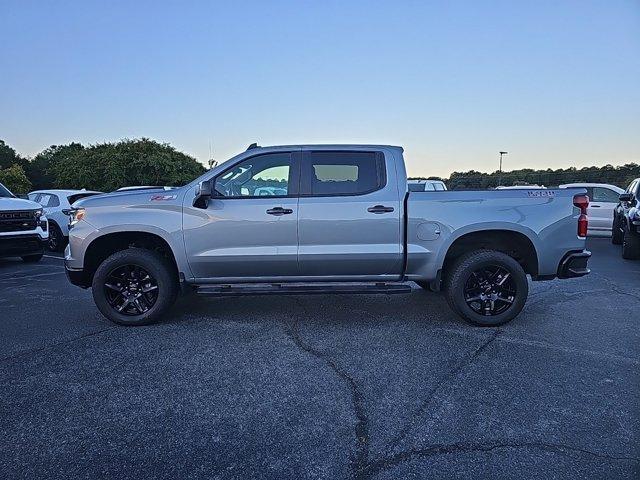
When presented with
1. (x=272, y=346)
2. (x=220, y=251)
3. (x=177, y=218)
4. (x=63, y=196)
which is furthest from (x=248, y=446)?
(x=63, y=196)

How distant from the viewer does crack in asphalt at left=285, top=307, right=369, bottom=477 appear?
250cm

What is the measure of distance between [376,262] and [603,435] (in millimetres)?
2549

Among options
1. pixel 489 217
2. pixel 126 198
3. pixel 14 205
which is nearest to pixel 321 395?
pixel 489 217

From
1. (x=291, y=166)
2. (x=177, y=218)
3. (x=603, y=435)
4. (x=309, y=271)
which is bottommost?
(x=603, y=435)

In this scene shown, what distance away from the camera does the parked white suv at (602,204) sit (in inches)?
473

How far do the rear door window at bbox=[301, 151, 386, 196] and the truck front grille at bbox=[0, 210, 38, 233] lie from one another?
22.8 feet

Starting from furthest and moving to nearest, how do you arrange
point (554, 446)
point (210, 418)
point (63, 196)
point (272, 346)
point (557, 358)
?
point (63, 196)
point (272, 346)
point (557, 358)
point (210, 418)
point (554, 446)

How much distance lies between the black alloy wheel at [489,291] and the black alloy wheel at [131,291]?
3.46m

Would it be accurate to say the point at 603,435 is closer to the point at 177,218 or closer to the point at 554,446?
the point at 554,446

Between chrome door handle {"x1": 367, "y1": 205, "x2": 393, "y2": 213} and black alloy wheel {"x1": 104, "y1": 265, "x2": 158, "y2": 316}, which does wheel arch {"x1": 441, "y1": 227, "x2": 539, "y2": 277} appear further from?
black alloy wheel {"x1": 104, "y1": 265, "x2": 158, "y2": 316}

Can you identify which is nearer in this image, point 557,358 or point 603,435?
point 603,435

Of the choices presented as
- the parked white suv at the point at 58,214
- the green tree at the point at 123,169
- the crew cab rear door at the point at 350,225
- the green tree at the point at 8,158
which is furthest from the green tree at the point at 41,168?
the crew cab rear door at the point at 350,225

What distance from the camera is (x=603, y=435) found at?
8.96 ft

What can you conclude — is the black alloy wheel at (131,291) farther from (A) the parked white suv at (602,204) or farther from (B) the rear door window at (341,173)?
(A) the parked white suv at (602,204)
